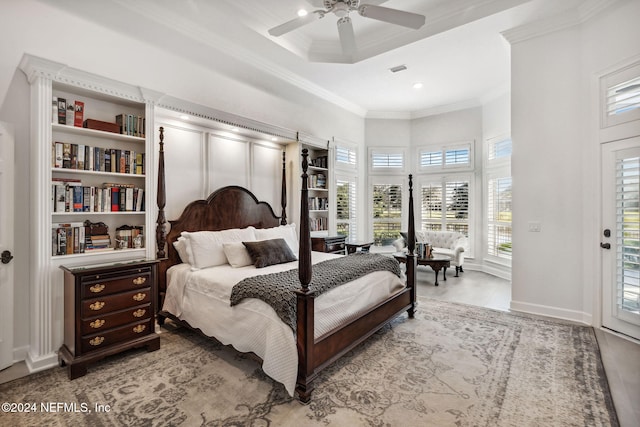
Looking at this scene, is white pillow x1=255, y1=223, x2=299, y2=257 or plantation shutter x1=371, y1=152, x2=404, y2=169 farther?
plantation shutter x1=371, y1=152, x2=404, y2=169

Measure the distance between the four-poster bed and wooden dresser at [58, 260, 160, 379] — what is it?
1.26ft

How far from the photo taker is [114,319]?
101 inches

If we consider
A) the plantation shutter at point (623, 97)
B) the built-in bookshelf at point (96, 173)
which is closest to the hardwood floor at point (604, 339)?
the plantation shutter at point (623, 97)

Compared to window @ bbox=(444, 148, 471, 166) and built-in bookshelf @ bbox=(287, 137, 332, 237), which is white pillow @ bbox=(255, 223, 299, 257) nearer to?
built-in bookshelf @ bbox=(287, 137, 332, 237)

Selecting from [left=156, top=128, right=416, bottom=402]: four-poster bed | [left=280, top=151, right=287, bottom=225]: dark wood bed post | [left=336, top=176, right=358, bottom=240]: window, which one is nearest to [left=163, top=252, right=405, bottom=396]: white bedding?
[left=156, top=128, right=416, bottom=402]: four-poster bed

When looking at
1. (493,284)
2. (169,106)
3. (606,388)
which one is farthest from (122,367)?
(493,284)

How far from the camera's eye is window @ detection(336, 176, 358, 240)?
599cm

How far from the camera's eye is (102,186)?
9.71 ft

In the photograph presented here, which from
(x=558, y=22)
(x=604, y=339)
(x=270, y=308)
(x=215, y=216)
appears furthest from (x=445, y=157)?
(x=270, y=308)

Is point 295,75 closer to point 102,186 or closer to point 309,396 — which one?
point 102,186

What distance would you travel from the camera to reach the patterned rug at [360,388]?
1906 millimetres

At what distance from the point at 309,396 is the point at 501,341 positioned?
2064 millimetres

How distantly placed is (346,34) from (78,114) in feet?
8.56

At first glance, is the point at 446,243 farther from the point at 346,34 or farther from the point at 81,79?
the point at 81,79
